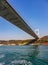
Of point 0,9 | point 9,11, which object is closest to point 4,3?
point 0,9

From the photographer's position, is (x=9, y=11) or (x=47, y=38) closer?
(x=9, y=11)

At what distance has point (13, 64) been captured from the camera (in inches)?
553

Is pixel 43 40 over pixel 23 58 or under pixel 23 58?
over

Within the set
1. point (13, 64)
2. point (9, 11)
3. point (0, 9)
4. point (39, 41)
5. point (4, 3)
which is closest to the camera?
point (13, 64)

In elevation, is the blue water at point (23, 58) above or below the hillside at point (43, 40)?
below

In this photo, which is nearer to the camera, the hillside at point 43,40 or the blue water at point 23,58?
the blue water at point 23,58

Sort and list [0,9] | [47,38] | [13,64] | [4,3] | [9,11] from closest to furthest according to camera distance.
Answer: [13,64] → [4,3] → [0,9] → [9,11] → [47,38]

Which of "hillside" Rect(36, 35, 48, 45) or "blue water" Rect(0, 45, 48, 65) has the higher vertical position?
"hillside" Rect(36, 35, 48, 45)

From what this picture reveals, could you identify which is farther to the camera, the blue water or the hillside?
the hillside

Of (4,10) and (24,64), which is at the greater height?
(4,10)

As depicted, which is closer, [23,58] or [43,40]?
[23,58]

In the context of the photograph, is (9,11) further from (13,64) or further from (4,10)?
(13,64)

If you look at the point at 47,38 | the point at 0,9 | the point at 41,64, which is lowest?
the point at 41,64

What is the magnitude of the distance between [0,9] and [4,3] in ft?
5.59
